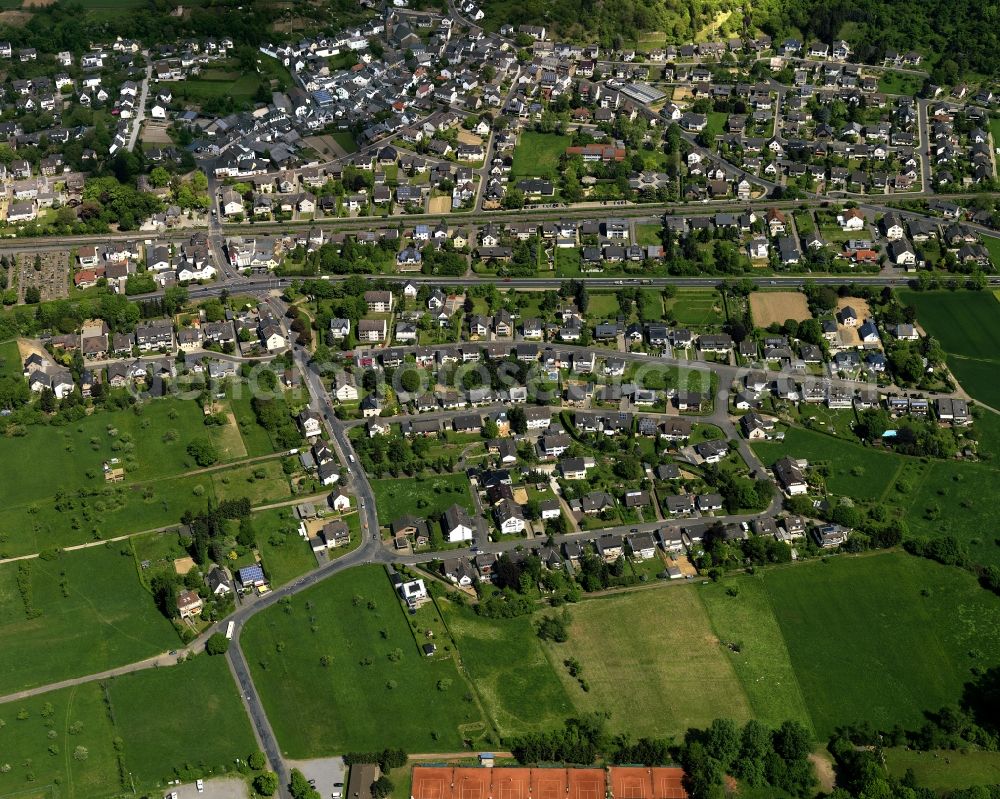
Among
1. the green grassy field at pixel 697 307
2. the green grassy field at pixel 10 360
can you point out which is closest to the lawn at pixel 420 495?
the green grassy field at pixel 697 307

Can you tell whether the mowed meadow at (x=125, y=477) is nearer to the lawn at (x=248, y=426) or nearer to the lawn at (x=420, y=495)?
the lawn at (x=248, y=426)

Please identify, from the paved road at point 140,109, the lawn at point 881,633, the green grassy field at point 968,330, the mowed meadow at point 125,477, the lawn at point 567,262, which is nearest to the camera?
the lawn at point 881,633

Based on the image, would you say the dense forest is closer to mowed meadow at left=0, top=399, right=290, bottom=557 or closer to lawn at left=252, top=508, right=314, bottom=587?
mowed meadow at left=0, top=399, right=290, bottom=557

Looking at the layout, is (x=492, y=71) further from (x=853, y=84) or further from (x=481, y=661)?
(x=481, y=661)

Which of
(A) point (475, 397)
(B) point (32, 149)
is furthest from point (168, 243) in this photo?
(A) point (475, 397)

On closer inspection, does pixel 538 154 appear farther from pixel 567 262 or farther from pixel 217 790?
pixel 217 790

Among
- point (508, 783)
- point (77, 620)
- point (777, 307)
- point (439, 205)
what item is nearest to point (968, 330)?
point (777, 307)
